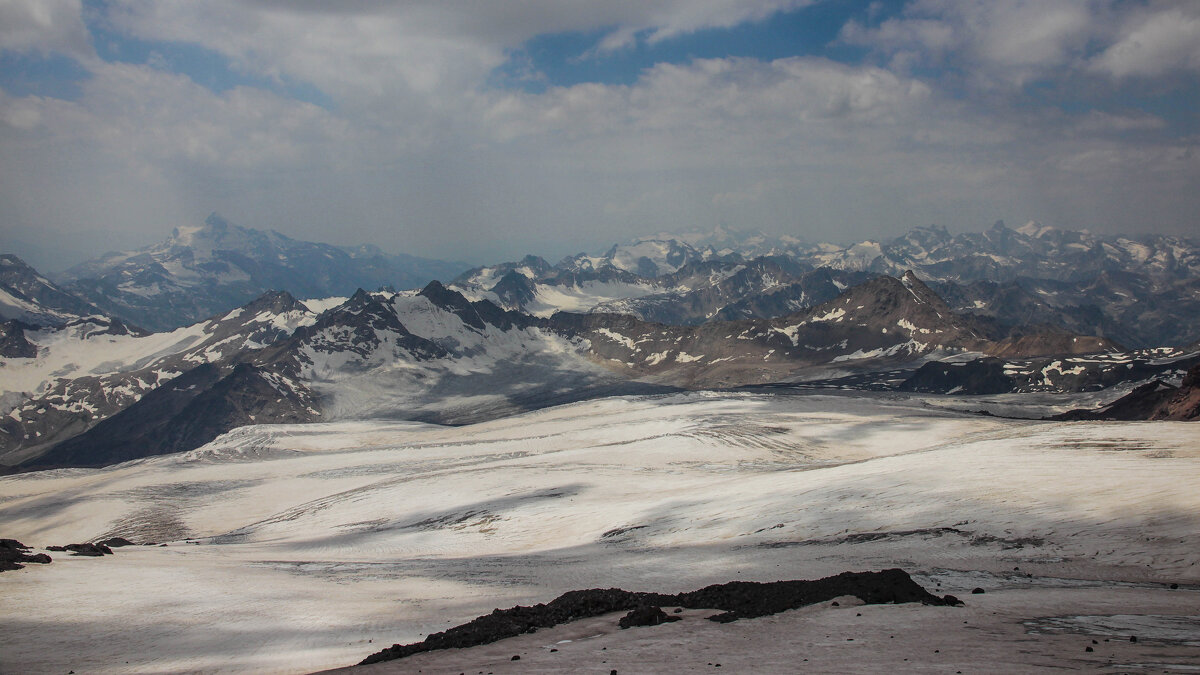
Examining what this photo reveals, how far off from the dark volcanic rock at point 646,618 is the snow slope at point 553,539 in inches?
322

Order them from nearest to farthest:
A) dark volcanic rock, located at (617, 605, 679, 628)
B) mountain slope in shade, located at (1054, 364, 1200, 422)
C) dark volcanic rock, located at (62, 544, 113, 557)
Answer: dark volcanic rock, located at (617, 605, 679, 628) < dark volcanic rock, located at (62, 544, 113, 557) < mountain slope in shade, located at (1054, 364, 1200, 422)

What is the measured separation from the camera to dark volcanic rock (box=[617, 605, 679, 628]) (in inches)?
877

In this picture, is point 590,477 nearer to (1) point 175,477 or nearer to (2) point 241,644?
(2) point 241,644

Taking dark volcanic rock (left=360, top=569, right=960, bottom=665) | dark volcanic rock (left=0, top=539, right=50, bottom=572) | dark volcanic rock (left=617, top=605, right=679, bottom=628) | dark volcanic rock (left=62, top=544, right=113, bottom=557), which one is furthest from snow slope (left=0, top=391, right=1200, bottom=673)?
dark volcanic rock (left=617, top=605, right=679, bottom=628)

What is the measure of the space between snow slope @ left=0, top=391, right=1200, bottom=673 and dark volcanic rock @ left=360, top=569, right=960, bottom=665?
11.5 feet

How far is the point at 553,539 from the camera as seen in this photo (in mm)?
53750

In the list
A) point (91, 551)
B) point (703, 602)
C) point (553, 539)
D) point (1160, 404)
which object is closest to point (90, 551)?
point (91, 551)

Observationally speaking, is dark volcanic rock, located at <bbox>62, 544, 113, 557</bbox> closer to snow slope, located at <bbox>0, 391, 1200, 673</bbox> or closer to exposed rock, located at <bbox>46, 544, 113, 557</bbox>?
exposed rock, located at <bbox>46, 544, 113, 557</bbox>

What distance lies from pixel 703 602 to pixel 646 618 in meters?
3.02

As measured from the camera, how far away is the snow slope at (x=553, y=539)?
1011 inches

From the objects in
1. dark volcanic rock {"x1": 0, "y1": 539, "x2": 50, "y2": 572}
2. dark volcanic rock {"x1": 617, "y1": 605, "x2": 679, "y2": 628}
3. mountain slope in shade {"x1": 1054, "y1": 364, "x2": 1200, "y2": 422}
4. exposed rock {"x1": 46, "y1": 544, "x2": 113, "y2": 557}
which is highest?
dark volcanic rock {"x1": 0, "y1": 539, "x2": 50, "y2": 572}

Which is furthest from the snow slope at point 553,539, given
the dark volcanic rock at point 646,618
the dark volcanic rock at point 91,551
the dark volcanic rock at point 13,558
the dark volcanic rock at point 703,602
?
the dark volcanic rock at point 646,618

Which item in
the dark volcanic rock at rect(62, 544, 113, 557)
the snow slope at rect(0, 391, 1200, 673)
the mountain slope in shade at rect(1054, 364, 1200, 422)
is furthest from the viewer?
the mountain slope in shade at rect(1054, 364, 1200, 422)

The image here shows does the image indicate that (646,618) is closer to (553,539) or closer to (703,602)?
(703,602)
